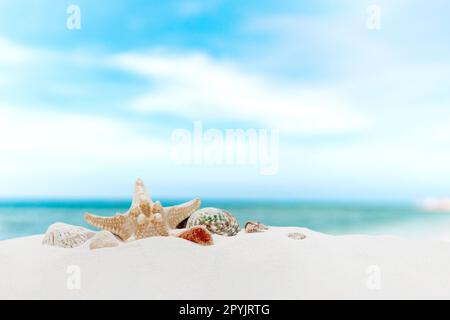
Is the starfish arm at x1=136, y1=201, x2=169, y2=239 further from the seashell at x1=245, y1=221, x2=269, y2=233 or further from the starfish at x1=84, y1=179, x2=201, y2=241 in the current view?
the seashell at x1=245, y1=221, x2=269, y2=233

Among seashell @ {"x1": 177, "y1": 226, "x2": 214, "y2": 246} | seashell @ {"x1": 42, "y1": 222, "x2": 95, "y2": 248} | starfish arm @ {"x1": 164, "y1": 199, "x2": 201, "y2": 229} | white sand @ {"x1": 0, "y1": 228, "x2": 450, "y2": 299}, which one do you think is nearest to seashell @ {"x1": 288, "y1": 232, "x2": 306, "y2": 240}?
white sand @ {"x1": 0, "y1": 228, "x2": 450, "y2": 299}

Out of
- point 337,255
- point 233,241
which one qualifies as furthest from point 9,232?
point 337,255

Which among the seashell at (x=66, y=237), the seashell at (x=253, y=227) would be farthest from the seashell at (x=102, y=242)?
the seashell at (x=253, y=227)

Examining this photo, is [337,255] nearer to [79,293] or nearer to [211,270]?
[211,270]

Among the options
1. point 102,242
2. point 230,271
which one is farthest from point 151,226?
point 230,271

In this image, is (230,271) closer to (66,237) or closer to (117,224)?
(117,224)

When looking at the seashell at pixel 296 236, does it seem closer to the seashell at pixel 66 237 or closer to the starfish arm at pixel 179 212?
the starfish arm at pixel 179 212
